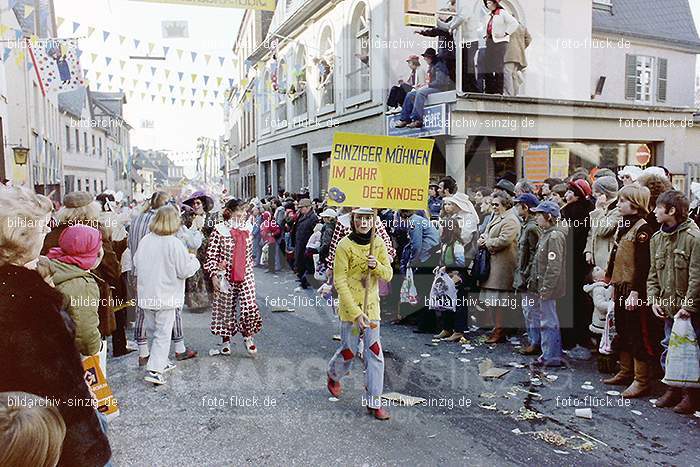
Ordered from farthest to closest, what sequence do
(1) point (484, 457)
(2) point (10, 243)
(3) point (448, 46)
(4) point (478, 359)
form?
1. (3) point (448, 46)
2. (4) point (478, 359)
3. (1) point (484, 457)
4. (2) point (10, 243)

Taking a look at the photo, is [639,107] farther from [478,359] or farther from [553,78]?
[478,359]

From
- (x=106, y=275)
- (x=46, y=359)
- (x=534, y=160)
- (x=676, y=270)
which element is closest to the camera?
(x=46, y=359)

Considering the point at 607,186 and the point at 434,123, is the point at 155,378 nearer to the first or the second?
the point at 607,186

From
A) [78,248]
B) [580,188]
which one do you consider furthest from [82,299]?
[580,188]

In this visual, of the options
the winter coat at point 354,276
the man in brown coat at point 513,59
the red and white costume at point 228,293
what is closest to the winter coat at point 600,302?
the winter coat at point 354,276

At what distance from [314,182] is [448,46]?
354 inches

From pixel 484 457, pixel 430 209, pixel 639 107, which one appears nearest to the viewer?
pixel 484 457

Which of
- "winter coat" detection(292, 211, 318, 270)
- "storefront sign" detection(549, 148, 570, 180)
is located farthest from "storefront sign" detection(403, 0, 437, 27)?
"winter coat" detection(292, 211, 318, 270)

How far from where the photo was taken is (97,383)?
4.34 m

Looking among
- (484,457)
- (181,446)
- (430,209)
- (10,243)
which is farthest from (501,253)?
(10,243)

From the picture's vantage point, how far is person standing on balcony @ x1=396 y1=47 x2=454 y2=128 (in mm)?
11922

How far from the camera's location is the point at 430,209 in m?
9.72

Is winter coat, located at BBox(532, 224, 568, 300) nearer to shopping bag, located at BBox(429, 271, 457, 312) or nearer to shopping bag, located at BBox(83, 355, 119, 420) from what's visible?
shopping bag, located at BBox(429, 271, 457, 312)

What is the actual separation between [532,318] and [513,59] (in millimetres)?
7250
